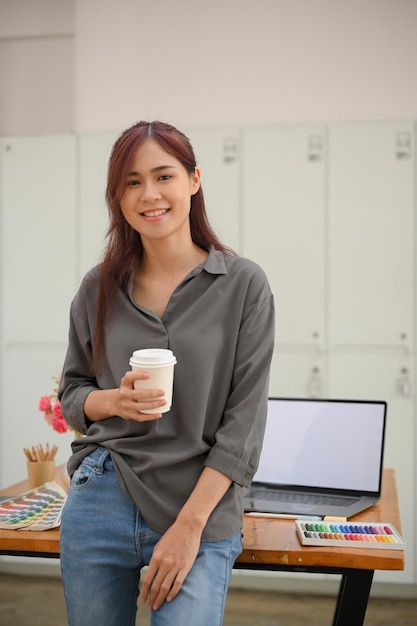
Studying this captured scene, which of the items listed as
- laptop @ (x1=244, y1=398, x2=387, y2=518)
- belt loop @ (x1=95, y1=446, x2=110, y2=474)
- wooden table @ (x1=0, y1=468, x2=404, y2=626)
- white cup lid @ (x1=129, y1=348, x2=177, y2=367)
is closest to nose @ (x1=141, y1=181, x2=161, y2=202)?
white cup lid @ (x1=129, y1=348, x2=177, y2=367)

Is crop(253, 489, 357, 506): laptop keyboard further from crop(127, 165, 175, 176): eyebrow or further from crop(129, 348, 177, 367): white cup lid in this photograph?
crop(127, 165, 175, 176): eyebrow

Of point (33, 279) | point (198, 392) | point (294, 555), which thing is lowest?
point (294, 555)

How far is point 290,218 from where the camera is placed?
346 cm

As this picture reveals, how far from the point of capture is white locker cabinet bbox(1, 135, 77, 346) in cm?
366

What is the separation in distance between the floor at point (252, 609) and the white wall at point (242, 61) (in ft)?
7.63

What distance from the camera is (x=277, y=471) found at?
1990 millimetres

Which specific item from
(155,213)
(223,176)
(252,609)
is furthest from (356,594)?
(223,176)

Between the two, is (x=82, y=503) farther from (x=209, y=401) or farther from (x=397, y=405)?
(x=397, y=405)

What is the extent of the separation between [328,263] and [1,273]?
1647mm

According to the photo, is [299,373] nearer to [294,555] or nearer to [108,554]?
[294,555]

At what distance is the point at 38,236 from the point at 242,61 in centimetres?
137

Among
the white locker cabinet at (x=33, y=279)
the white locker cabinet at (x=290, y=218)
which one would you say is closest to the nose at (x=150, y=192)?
the white locker cabinet at (x=290, y=218)

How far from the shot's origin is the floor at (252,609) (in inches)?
124

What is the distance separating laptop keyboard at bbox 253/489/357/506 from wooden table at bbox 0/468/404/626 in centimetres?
16
